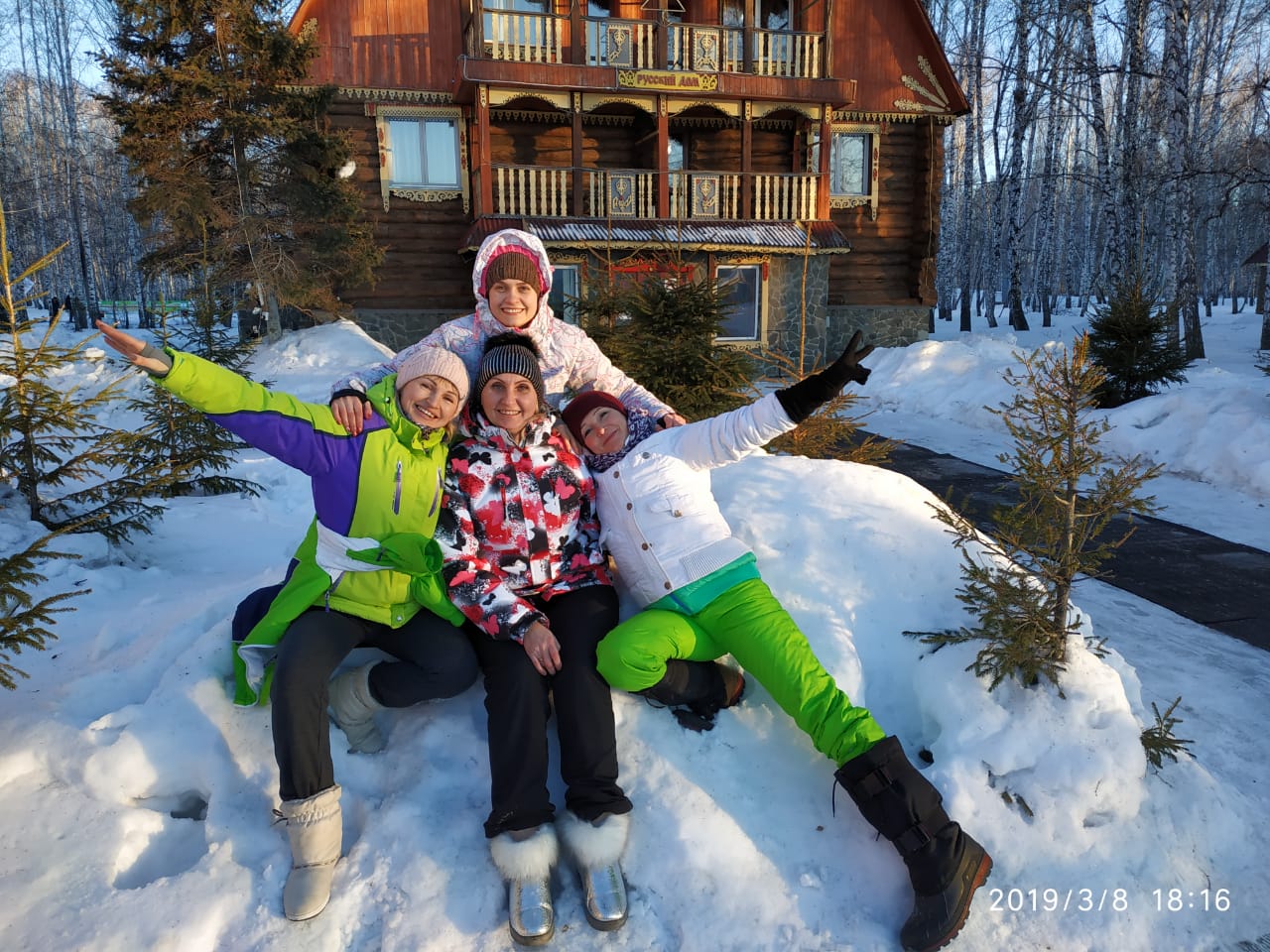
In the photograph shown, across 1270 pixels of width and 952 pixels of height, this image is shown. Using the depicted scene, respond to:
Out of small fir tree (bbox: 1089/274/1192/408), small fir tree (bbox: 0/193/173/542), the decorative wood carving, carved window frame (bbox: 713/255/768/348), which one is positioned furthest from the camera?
the decorative wood carving

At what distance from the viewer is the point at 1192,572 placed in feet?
16.9

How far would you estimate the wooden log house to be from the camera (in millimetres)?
13055

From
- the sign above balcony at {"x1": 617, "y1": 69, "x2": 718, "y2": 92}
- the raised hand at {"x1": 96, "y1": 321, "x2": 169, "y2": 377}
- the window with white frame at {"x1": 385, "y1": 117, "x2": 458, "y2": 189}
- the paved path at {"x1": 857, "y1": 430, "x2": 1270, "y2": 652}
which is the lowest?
the paved path at {"x1": 857, "y1": 430, "x2": 1270, "y2": 652}

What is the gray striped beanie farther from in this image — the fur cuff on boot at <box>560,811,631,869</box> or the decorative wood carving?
the decorative wood carving

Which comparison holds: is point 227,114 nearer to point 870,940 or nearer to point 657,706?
point 657,706

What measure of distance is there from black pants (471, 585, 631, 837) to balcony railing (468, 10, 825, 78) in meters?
12.4

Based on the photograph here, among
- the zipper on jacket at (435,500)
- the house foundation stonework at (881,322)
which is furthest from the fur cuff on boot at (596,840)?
the house foundation stonework at (881,322)

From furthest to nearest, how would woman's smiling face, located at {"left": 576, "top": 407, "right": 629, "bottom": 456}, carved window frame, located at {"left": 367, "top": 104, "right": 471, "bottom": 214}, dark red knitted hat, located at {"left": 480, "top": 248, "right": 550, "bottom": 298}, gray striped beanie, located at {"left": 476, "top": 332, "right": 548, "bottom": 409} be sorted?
carved window frame, located at {"left": 367, "top": 104, "right": 471, "bottom": 214}
dark red knitted hat, located at {"left": 480, "top": 248, "right": 550, "bottom": 298}
woman's smiling face, located at {"left": 576, "top": 407, "right": 629, "bottom": 456}
gray striped beanie, located at {"left": 476, "top": 332, "right": 548, "bottom": 409}

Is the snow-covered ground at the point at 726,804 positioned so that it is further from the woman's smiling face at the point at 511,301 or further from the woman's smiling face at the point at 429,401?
the woman's smiling face at the point at 511,301

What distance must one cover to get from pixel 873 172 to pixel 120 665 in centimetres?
1575

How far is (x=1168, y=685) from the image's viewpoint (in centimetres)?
363

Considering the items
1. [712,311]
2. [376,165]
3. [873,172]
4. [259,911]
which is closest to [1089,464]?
[259,911]

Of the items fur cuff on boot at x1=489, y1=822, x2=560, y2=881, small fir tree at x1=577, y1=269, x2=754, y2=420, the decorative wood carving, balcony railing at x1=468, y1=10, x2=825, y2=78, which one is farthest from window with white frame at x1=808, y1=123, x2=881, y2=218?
fur cuff on boot at x1=489, y1=822, x2=560, y2=881
